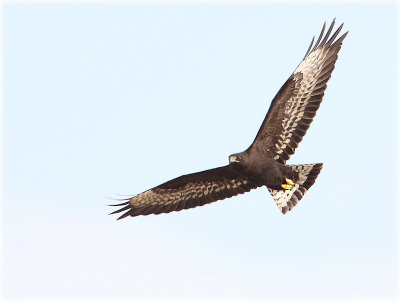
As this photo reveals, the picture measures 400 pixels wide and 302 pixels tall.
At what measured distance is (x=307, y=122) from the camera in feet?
43.5

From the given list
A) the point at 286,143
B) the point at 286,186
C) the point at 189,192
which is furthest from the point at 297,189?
the point at 189,192

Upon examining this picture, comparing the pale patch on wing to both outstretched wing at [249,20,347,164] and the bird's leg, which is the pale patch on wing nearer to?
outstretched wing at [249,20,347,164]

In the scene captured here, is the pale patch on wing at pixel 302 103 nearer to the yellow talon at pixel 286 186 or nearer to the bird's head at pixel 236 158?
the yellow talon at pixel 286 186

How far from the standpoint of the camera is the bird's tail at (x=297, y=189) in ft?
44.2

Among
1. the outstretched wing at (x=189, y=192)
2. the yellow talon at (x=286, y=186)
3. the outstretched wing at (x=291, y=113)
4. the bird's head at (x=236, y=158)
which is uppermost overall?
the outstretched wing at (x=291, y=113)

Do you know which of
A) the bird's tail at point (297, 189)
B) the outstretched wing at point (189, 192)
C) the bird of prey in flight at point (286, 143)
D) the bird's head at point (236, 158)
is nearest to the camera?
the bird's head at point (236, 158)

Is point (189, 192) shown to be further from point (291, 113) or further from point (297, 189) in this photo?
point (291, 113)

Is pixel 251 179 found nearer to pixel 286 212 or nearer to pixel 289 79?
pixel 286 212

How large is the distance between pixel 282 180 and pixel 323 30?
2.75 m

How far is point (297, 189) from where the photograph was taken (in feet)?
44.9

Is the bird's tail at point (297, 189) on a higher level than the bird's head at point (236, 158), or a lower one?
lower

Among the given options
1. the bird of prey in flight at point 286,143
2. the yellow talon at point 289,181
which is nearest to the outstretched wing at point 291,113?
the bird of prey in flight at point 286,143

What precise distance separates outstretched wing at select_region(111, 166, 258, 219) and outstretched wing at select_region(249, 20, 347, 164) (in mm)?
826

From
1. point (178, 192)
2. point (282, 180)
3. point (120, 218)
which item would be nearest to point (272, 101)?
point (282, 180)
